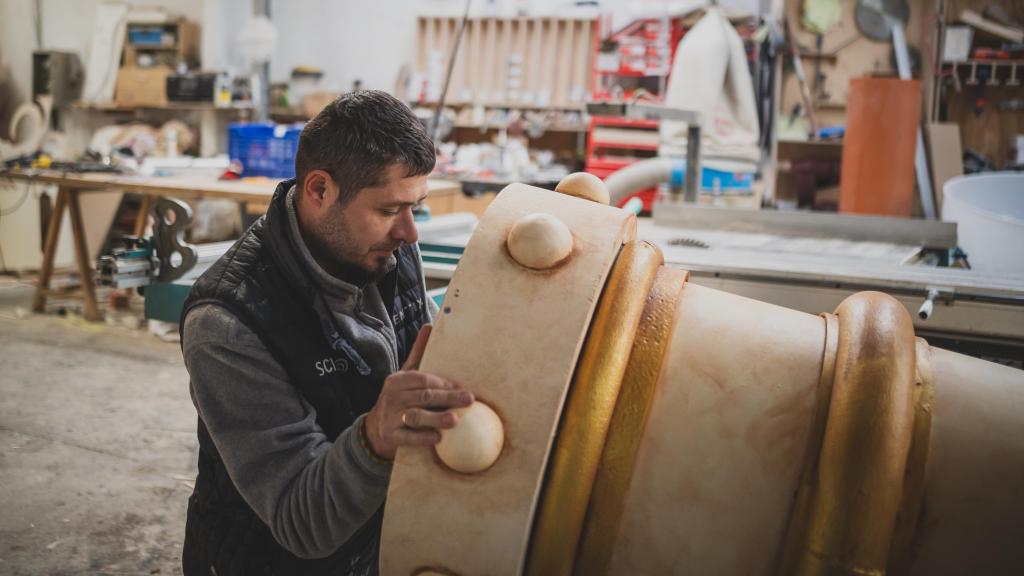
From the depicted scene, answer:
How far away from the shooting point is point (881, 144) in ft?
11.5

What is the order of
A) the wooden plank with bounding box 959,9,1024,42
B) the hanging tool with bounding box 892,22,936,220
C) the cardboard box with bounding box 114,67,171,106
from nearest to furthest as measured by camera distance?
the hanging tool with bounding box 892,22,936,220 → the wooden plank with bounding box 959,9,1024,42 → the cardboard box with bounding box 114,67,171,106

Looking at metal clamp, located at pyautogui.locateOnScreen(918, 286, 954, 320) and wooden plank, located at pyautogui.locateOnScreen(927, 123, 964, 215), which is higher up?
wooden plank, located at pyautogui.locateOnScreen(927, 123, 964, 215)

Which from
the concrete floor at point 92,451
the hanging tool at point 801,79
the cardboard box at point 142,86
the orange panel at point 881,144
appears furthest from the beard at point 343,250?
the cardboard box at point 142,86

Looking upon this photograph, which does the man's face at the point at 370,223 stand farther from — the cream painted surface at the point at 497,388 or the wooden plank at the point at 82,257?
the wooden plank at the point at 82,257

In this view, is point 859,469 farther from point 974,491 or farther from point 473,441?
point 473,441

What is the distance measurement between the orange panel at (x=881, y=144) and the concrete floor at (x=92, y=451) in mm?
3089

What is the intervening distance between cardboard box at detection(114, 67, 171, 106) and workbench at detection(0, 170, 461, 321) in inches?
110

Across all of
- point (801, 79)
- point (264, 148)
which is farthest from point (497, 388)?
point (801, 79)

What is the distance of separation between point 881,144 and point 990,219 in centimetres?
104

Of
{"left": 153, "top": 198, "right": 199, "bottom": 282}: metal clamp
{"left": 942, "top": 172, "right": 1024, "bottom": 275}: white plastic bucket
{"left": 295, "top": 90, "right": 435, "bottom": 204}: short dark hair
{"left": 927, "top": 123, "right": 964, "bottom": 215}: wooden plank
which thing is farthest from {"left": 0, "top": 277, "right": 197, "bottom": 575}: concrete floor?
{"left": 927, "top": 123, "right": 964, "bottom": 215}: wooden plank

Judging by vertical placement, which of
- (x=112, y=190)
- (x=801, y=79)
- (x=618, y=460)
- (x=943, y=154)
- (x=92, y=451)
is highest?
(x=801, y=79)

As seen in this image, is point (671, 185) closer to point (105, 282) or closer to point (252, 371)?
point (105, 282)

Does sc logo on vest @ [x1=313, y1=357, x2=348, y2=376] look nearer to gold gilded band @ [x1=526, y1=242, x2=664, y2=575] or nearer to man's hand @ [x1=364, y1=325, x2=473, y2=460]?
man's hand @ [x1=364, y1=325, x2=473, y2=460]

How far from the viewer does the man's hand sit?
0.83 meters
